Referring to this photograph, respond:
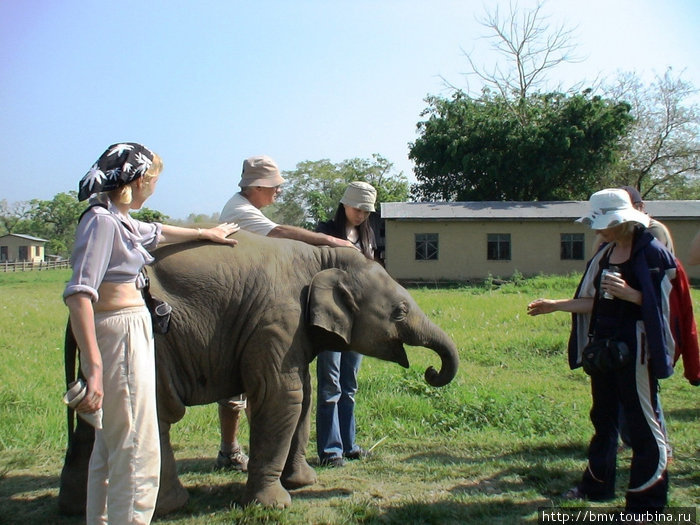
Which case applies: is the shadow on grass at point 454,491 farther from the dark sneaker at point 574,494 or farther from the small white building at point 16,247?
the small white building at point 16,247

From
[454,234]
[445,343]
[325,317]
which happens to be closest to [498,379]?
[445,343]

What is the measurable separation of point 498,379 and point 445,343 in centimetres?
407

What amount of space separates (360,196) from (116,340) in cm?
260

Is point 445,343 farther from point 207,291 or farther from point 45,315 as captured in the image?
point 45,315

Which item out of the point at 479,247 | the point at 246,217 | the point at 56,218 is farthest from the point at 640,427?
the point at 56,218

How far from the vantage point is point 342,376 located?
5.66m

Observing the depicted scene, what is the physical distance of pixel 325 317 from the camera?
448 cm

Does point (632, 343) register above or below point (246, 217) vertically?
below

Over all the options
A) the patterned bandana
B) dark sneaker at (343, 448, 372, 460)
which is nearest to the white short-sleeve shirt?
the patterned bandana

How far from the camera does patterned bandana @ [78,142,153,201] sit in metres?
3.29

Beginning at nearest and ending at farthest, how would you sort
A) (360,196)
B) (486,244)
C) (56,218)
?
(360,196) → (486,244) → (56,218)

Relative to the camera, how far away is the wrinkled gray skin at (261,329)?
14.0ft

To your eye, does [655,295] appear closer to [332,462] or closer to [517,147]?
[332,462]

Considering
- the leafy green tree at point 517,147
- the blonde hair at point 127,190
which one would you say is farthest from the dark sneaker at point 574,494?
the leafy green tree at point 517,147
